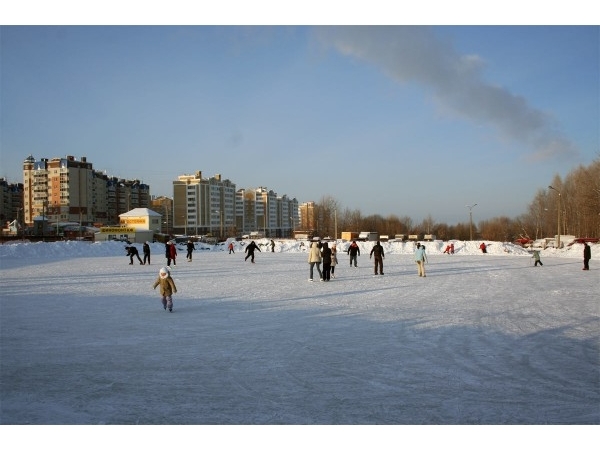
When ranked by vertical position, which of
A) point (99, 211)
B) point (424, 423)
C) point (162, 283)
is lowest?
point (424, 423)

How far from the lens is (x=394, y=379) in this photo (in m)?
5.37

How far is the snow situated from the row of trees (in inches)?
1444

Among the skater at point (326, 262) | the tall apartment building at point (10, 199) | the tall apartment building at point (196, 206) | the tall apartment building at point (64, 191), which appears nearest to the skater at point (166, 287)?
the skater at point (326, 262)

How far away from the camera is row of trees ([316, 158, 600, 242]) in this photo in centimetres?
5389

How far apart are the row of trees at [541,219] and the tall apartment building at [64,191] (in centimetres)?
4933

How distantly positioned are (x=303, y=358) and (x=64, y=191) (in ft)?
354

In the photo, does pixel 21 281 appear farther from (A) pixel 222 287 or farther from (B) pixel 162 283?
(B) pixel 162 283

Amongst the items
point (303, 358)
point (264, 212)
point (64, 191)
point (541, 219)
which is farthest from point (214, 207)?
point (303, 358)

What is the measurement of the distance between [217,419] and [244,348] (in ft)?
8.29

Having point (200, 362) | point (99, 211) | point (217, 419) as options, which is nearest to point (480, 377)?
point (217, 419)

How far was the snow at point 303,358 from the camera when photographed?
448cm

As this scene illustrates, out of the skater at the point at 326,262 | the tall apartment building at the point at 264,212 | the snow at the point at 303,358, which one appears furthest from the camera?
the tall apartment building at the point at 264,212

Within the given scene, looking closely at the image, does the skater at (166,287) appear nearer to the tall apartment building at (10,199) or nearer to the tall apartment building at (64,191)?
the tall apartment building at (64,191)

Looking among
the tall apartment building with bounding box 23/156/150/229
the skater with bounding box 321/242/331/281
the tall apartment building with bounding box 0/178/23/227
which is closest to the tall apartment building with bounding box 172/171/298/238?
the tall apartment building with bounding box 23/156/150/229
